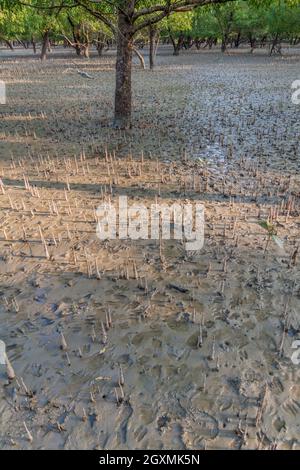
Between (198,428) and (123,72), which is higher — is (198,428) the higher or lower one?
the lower one

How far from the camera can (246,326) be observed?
3.33m

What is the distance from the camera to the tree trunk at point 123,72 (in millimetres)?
8148

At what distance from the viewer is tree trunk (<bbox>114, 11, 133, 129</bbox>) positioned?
815 centimetres

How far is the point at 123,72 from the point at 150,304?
23.0ft
